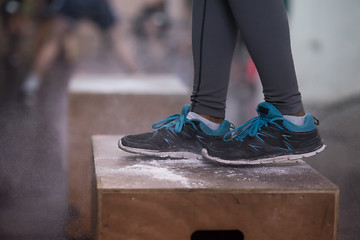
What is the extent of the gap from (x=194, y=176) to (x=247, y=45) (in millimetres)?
A: 294

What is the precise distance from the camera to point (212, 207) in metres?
1.02

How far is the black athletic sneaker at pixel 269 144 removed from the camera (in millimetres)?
1189

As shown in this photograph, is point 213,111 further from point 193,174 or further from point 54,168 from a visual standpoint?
point 54,168

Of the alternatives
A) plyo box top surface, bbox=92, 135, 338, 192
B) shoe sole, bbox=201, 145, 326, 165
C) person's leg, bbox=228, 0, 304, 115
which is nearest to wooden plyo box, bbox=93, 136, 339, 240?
plyo box top surface, bbox=92, 135, 338, 192

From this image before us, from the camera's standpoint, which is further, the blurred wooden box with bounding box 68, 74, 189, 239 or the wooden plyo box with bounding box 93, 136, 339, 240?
the blurred wooden box with bounding box 68, 74, 189, 239

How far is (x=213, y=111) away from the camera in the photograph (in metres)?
1.29

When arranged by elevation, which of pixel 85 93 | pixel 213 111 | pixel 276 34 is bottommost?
pixel 85 93

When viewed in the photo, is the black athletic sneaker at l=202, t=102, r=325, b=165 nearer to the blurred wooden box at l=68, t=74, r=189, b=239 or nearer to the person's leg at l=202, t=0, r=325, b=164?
the person's leg at l=202, t=0, r=325, b=164

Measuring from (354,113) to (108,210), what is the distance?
237 centimetres

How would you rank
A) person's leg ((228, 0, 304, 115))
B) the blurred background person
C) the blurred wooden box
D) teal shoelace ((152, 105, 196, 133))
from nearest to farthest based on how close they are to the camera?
person's leg ((228, 0, 304, 115)) < teal shoelace ((152, 105, 196, 133)) < the blurred wooden box < the blurred background person

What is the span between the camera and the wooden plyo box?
3.28 ft

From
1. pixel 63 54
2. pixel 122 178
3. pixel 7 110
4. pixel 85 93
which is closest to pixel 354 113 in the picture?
pixel 85 93

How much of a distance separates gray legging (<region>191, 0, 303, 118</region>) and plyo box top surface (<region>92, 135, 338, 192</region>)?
0.45 ft

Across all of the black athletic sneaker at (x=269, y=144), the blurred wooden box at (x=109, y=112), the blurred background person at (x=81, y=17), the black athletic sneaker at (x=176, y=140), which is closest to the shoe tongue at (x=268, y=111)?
the black athletic sneaker at (x=269, y=144)
